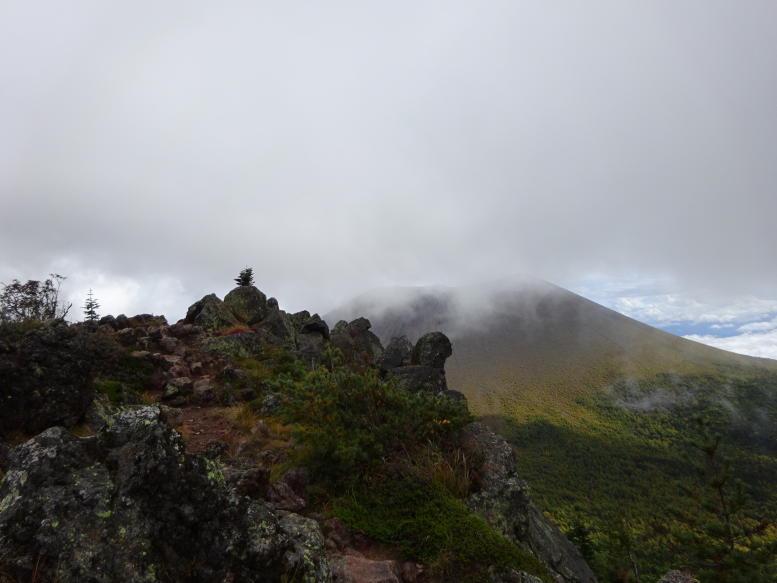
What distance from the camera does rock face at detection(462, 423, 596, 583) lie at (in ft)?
20.6

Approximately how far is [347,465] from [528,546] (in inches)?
133

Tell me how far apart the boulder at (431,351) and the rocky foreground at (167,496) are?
19862mm

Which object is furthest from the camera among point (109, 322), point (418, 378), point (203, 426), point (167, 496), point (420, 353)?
point (420, 353)

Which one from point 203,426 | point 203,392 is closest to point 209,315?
point 203,392

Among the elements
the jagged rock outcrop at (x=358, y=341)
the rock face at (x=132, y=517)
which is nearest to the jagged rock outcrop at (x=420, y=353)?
the jagged rock outcrop at (x=358, y=341)

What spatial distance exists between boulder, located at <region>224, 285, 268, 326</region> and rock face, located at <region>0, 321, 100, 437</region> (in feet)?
71.8

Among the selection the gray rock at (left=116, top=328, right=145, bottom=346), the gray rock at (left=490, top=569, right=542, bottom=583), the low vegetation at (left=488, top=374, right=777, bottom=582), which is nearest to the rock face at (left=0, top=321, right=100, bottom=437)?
the gray rock at (left=490, top=569, right=542, bottom=583)

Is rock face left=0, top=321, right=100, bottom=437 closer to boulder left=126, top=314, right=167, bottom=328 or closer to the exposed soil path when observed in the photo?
the exposed soil path

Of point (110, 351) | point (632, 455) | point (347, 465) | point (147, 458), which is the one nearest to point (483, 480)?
point (347, 465)

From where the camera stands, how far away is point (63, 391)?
7.55 metres

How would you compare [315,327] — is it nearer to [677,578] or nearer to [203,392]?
[203,392]

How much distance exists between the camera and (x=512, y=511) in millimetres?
6512

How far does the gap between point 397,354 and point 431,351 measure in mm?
3425

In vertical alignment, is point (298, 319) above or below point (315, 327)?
above
